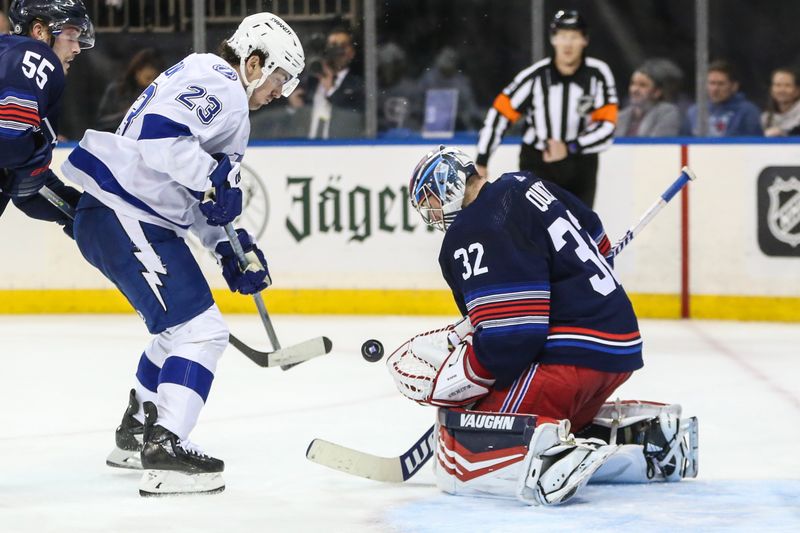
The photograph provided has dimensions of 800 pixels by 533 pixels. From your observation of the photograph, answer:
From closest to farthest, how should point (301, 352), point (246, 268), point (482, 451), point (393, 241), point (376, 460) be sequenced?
1. point (482, 451)
2. point (376, 460)
3. point (246, 268)
4. point (301, 352)
5. point (393, 241)

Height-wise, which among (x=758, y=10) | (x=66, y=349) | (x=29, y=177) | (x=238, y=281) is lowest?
(x=66, y=349)

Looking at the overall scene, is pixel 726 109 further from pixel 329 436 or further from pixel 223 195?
pixel 223 195

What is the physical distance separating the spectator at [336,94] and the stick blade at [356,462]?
3581mm

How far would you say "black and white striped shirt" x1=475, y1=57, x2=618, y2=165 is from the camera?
6.48 meters

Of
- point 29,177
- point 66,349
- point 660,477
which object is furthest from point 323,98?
point 660,477

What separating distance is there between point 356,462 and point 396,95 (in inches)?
146

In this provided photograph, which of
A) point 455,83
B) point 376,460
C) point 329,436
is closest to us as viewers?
point 376,460

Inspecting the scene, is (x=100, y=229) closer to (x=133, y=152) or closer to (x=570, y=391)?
(x=133, y=152)

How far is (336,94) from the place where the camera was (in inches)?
277

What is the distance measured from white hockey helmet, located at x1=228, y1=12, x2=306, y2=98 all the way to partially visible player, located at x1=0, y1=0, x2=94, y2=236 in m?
0.41

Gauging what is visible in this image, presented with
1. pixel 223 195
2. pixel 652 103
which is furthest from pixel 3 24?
pixel 223 195

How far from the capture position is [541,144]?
6.54 metres

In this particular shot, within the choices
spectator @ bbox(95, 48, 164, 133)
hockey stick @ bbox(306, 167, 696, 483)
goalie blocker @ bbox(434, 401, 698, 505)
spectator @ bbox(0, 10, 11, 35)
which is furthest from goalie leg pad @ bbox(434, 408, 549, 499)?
spectator @ bbox(0, 10, 11, 35)

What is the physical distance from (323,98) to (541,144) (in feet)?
3.74
